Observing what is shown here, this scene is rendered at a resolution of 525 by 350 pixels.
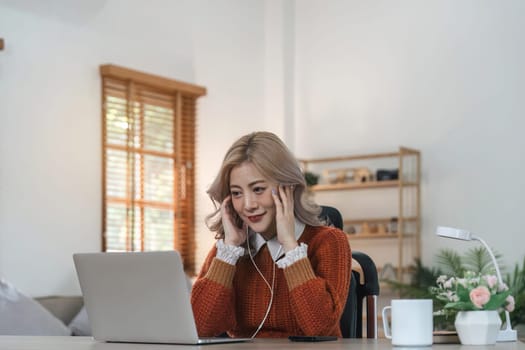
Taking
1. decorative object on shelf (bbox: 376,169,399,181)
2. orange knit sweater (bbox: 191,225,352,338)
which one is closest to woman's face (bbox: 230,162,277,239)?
orange knit sweater (bbox: 191,225,352,338)

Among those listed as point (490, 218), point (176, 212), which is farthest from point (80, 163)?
point (490, 218)

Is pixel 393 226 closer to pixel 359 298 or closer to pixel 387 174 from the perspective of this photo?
pixel 387 174

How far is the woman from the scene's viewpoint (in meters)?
2.65

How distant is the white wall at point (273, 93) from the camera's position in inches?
231

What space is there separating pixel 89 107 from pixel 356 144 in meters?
2.22

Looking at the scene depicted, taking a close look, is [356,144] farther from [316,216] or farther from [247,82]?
[316,216]

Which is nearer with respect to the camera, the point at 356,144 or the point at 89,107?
the point at 89,107

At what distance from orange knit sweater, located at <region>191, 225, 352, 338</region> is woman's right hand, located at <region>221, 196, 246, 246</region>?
7cm

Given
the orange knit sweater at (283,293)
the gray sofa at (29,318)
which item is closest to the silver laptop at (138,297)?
the orange knit sweater at (283,293)

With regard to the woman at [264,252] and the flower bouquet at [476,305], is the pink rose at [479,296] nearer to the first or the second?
the flower bouquet at [476,305]

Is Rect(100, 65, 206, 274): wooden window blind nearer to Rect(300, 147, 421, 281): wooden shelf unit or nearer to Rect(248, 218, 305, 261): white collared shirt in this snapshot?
Rect(300, 147, 421, 281): wooden shelf unit

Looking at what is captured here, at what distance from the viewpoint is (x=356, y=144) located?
24.2 feet

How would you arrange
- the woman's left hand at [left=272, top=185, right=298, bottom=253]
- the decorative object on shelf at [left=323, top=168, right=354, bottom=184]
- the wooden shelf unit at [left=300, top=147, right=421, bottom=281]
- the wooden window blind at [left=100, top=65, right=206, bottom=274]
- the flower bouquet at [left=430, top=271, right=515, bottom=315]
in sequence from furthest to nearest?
the decorative object on shelf at [left=323, top=168, right=354, bottom=184] → the wooden shelf unit at [left=300, top=147, right=421, bottom=281] → the wooden window blind at [left=100, top=65, right=206, bottom=274] → the woman's left hand at [left=272, top=185, right=298, bottom=253] → the flower bouquet at [left=430, top=271, right=515, bottom=315]

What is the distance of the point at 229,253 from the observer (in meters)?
2.74
